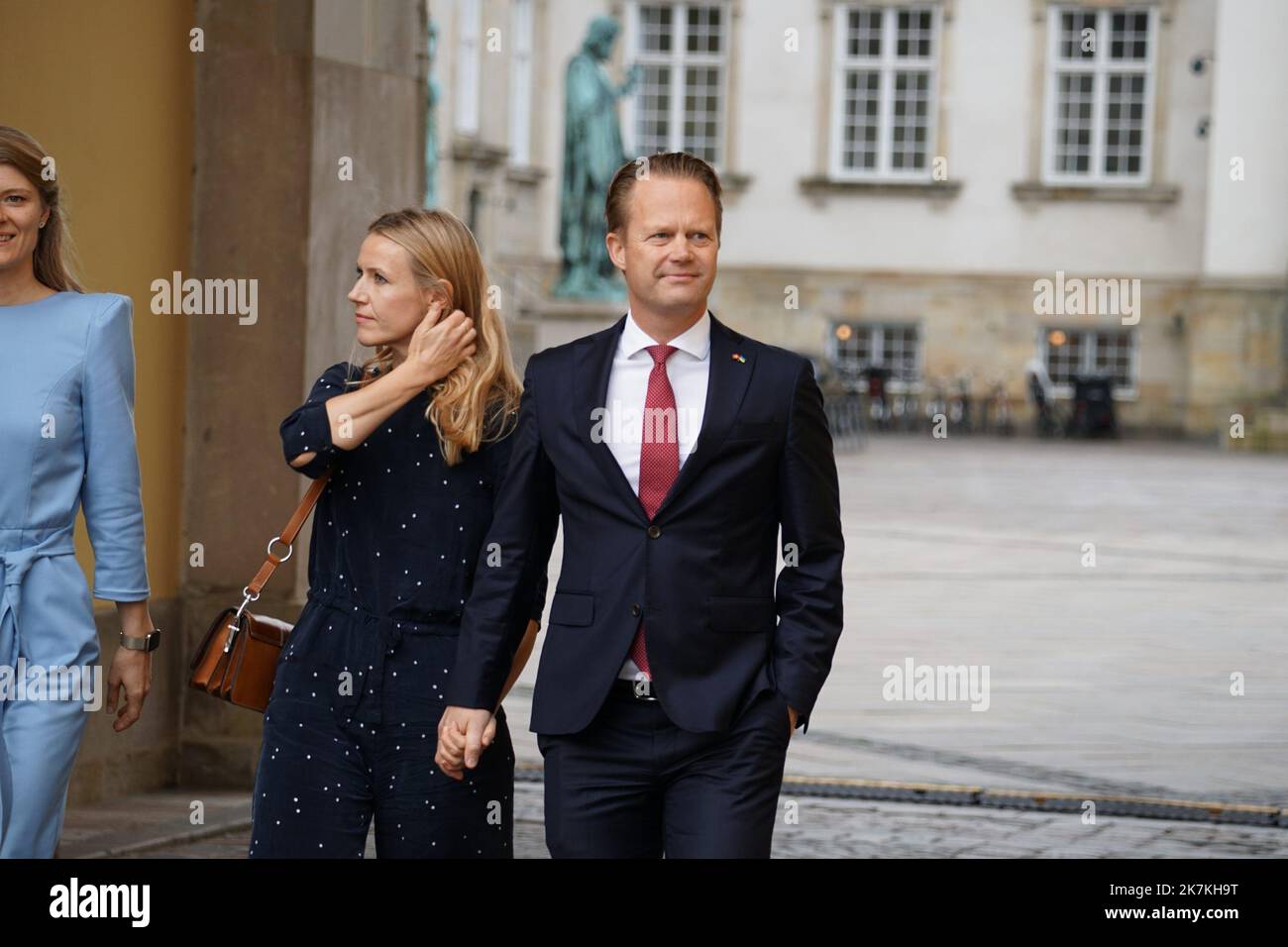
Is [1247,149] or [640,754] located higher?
[1247,149]

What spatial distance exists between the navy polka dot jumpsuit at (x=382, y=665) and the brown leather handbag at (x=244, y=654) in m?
0.08

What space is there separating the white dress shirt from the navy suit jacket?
29 mm

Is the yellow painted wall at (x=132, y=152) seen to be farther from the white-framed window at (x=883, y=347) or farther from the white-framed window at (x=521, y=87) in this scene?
the white-framed window at (x=883, y=347)

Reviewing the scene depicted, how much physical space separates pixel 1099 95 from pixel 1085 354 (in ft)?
14.1

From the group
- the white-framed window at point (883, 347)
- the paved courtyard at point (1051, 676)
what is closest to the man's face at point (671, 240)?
the paved courtyard at point (1051, 676)

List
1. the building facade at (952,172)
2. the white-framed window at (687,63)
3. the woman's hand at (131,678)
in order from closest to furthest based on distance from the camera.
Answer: the woman's hand at (131,678), the building facade at (952,172), the white-framed window at (687,63)

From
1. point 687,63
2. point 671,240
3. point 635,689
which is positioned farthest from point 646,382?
point 687,63

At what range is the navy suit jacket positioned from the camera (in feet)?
11.5

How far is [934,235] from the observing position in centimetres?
3575

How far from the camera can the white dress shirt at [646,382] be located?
361 cm
